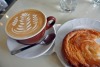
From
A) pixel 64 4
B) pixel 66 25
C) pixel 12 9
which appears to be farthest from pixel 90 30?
pixel 12 9

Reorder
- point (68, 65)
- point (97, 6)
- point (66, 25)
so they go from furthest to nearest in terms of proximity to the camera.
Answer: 1. point (97, 6)
2. point (66, 25)
3. point (68, 65)

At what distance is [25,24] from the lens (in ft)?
1.75

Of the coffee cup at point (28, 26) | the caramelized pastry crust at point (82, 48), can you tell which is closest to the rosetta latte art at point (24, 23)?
the coffee cup at point (28, 26)

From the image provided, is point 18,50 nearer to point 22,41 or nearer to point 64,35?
point 22,41

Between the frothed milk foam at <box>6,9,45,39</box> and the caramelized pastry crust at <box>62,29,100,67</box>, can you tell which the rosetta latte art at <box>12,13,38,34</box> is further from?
the caramelized pastry crust at <box>62,29,100,67</box>

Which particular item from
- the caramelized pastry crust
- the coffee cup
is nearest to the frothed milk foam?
the coffee cup

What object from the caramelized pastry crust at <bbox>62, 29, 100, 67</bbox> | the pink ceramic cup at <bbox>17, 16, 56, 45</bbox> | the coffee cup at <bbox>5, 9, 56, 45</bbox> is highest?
the coffee cup at <bbox>5, 9, 56, 45</bbox>

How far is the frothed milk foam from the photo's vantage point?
0.51m

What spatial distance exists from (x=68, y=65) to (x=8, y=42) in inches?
8.9

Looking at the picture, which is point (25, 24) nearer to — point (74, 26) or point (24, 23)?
point (24, 23)

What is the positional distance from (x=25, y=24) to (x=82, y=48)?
205 mm

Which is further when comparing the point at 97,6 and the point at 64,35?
the point at 97,6

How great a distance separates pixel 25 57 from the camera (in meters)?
0.51

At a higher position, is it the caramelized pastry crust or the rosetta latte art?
the rosetta latte art
